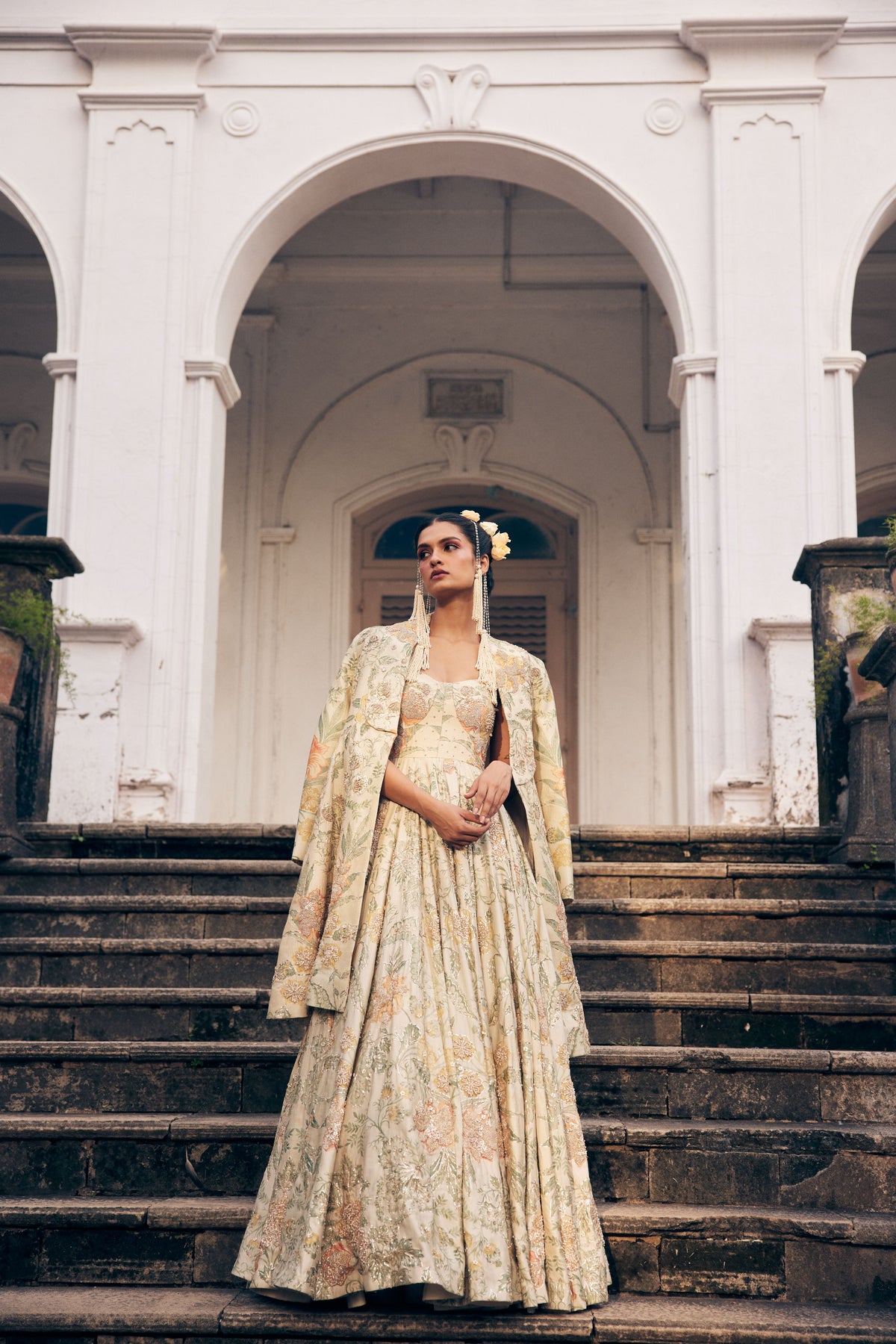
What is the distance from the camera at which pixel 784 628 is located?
6.34 meters

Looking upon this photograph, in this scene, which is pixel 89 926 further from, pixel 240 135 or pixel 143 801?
pixel 240 135

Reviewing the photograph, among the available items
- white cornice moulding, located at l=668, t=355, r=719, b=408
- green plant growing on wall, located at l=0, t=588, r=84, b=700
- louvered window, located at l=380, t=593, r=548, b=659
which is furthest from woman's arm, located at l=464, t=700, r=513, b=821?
louvered window, located at l=380, t=593, r=548, b=659

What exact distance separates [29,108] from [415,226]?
2.92 m

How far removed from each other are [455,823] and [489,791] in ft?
0.38

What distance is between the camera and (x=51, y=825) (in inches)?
200

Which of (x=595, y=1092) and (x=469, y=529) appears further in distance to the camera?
(x=595, y=1092)

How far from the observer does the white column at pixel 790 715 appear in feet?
20.7

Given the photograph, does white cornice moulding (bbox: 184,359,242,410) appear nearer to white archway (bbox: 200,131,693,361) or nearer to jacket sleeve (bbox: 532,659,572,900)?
white archway (bbox: 200,131,693,361)

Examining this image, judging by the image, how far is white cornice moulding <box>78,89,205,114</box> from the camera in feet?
23.1

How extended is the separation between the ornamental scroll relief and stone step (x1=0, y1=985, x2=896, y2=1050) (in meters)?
4.81

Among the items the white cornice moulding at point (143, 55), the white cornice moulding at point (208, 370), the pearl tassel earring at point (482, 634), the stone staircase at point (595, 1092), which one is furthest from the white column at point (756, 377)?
the pearl tassel earring at point (482, 634)

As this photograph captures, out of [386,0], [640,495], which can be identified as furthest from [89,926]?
[640,495]

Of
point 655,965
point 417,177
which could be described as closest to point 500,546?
point 655,965

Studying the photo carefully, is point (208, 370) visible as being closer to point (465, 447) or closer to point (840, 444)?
point (465, 447)
